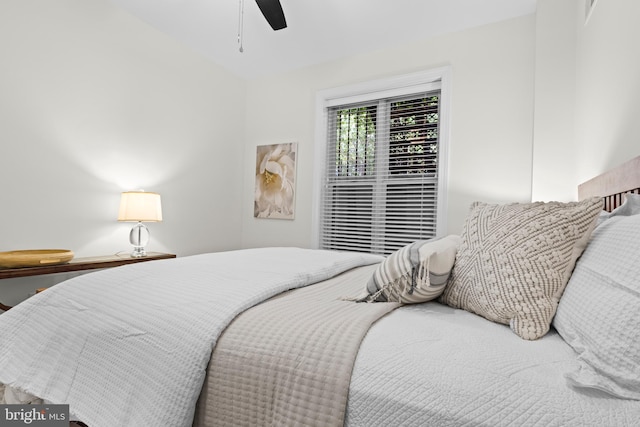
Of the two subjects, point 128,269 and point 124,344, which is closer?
point 124,344

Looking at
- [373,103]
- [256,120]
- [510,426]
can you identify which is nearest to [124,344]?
[510,426]

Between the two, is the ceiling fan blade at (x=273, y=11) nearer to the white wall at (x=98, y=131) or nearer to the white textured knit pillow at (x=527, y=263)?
the white wall at (x=98, y=131)

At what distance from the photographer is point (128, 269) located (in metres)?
1.31

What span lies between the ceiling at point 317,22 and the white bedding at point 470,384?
267cm

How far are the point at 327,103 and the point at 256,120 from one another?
0.95 meters

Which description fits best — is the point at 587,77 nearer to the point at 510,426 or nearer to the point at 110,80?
the point at 510,426

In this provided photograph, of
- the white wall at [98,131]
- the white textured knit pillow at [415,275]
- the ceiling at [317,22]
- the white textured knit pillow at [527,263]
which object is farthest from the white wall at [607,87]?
the white wall at [98,131]

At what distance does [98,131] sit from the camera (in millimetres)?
2656

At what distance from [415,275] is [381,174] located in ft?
7.96

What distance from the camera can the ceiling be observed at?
2664 millimetres

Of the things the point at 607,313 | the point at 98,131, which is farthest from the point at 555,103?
the point at 98,131

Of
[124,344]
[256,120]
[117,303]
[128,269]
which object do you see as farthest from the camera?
[256,120]

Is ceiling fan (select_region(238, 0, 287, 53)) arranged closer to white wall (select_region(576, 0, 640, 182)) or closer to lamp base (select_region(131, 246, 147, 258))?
white wall (select_region(576, 0, 640, 182))

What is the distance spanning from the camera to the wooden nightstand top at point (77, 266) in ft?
6.42
